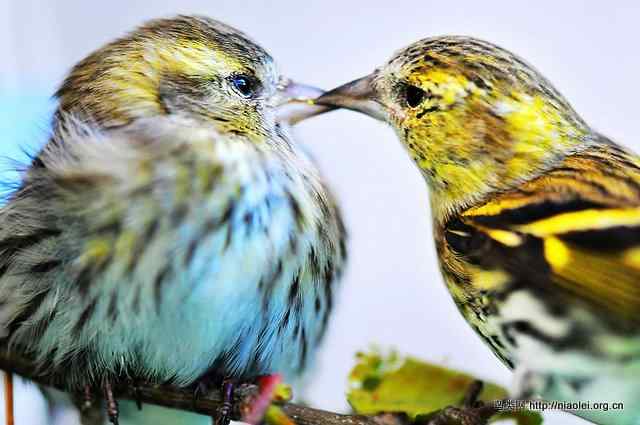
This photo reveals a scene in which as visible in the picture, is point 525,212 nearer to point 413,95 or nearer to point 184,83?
point 413,95

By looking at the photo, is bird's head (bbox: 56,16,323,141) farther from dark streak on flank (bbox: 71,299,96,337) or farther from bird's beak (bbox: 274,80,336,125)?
dark streak on flank (bbox: 71,299,96,337)

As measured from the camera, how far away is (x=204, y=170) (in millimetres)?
618

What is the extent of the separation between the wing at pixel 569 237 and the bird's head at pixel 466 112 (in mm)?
20

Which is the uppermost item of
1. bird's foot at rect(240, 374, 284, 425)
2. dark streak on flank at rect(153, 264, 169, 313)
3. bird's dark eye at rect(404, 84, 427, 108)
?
bird's dark eye at rect(404, 84, 427, 108)

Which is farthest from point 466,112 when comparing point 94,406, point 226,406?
point 94,406

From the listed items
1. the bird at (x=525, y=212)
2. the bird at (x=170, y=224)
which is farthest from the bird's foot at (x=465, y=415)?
the bird at (x=170, y=224)

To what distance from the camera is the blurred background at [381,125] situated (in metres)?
0.68

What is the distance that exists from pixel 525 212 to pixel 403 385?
0.20 meters

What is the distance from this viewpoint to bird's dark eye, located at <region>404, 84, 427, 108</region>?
2.11 feet

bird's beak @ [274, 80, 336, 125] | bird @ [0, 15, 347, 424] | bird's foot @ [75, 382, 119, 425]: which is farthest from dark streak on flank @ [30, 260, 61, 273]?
bird's beak @ [274, 80, 336, 125]

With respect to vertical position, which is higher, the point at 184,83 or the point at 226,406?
the point at 184,83

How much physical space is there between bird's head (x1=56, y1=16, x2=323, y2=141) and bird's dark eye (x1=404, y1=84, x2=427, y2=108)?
83 mm

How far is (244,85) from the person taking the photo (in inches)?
25.9

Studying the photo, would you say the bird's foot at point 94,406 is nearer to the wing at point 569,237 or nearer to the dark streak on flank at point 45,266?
the dark streak on flank at point 45,266
